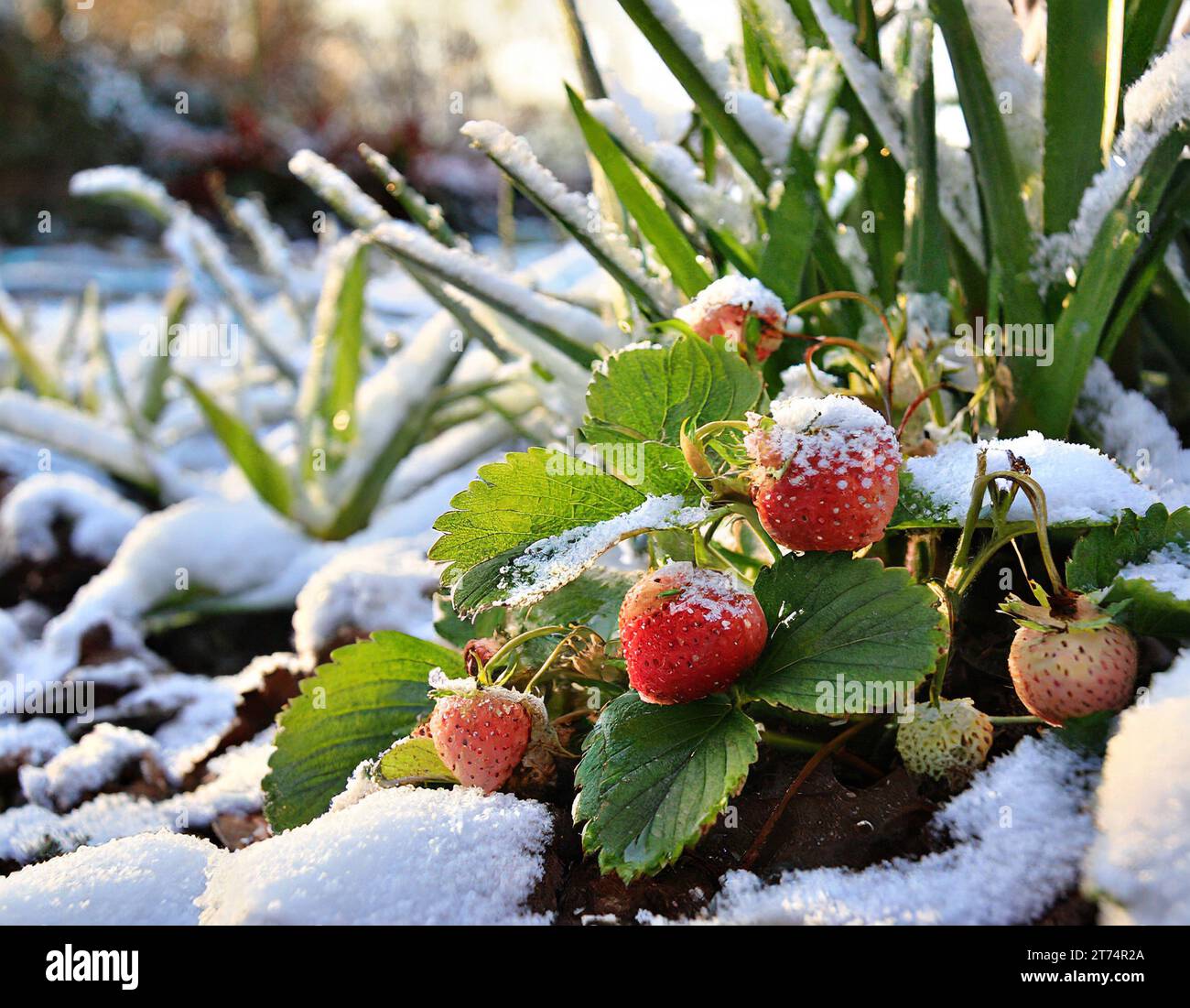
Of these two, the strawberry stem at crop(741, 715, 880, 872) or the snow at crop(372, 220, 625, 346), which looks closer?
the strawberry stem at crop(741, 715, 880, 872)

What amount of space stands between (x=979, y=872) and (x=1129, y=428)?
0.37 m

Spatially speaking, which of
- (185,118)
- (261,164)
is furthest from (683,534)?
(185,118)

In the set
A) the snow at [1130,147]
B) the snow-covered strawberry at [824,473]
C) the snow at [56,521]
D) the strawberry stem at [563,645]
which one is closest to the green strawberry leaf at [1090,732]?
the snow-covered strawberry at [824,473]

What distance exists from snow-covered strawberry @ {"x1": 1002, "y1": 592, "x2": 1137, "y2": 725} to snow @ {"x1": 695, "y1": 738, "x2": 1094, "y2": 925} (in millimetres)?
24

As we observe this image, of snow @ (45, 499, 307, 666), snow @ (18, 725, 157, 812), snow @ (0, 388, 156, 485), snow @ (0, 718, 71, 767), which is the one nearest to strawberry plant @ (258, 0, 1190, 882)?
snow @ (18, 725, 157, 812)

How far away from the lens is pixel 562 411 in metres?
0.81

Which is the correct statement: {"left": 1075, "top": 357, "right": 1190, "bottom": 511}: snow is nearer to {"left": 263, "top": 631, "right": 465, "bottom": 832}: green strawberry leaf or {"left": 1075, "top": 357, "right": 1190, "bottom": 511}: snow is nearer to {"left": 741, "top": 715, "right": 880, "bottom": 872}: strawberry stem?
{"left": 741, "top": 715, "right": 880, "bottom": 872}: strawberry stem

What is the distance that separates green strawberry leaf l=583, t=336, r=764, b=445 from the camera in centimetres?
46

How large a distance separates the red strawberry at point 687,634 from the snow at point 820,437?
0.06 meters

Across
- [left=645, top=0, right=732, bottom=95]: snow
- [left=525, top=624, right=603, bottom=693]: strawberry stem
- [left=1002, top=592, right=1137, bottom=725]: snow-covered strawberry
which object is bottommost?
[left=525, top=624, right=603, bottom=693]: strawberry stem

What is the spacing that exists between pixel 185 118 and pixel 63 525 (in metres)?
7.59

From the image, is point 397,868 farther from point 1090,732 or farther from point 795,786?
point 1090,732

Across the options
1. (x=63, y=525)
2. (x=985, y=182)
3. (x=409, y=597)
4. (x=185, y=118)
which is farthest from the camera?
(x=185, y=118)
